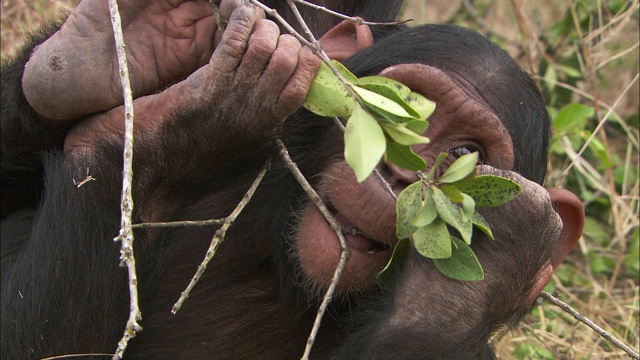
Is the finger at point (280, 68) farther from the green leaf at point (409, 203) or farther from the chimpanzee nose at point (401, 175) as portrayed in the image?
the green leaf at point (409, 203)

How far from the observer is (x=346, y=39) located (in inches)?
169

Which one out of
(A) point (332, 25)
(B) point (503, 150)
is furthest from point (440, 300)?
(A) point (332, 25)

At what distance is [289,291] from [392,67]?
1013 millimetres

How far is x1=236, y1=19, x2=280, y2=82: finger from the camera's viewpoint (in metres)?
3.34

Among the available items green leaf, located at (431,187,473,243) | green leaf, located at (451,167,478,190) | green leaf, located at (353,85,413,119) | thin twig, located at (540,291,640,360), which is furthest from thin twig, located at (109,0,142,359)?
thin twig, located at (540,291,640,360)

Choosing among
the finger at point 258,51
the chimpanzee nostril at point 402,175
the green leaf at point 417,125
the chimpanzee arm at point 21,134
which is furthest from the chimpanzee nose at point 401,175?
the chimpanzee arm at point 21,134

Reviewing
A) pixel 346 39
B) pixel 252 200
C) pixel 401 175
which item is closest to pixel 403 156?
pixel 401 175

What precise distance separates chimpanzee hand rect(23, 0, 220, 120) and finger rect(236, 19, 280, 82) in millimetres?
797

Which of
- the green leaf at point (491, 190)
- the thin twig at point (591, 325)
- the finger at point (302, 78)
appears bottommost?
the thin twig at point (591, 325)

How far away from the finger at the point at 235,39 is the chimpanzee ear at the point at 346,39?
34.8 inches

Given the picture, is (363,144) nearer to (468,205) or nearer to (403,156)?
(403,156)

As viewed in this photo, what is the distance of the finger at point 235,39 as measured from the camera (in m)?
3.37

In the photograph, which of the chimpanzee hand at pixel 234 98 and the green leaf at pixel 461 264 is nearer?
the green leaf at pixel 461 264

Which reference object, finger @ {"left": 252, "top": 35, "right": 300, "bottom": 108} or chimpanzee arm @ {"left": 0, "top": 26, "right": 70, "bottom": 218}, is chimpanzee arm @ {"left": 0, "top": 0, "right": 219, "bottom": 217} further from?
finger @ {"left": 252, "top": 35, "right": 300, "bottom": 108}
